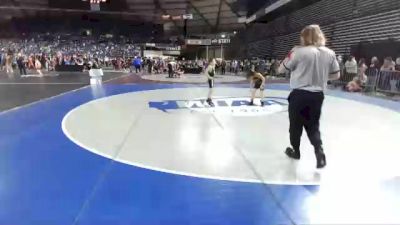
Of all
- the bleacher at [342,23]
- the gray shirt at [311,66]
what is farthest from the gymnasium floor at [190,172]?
the bleacher at [342,23]

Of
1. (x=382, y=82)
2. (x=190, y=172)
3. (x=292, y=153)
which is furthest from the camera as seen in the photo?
(x=382, y=82)

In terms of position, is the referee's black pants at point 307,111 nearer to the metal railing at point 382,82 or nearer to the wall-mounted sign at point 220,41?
the metal railing at point 382,82

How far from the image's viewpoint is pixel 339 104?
1018 cm

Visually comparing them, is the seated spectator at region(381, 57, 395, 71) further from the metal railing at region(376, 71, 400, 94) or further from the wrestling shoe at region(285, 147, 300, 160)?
the wrestling shoe at region(285, 147, 300, 160)

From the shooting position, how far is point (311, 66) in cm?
421

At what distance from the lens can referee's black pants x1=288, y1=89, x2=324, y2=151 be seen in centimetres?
423

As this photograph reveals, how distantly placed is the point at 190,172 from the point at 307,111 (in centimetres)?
144

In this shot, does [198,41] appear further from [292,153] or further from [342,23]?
[292,153]

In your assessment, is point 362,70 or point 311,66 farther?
point 362,70

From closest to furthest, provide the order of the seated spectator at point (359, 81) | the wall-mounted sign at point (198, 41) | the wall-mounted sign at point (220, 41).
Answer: the seated spectator at point (359, 81), the wall-mounted sign at point (220, 41), the wall-mounted sign at point (198, 41)

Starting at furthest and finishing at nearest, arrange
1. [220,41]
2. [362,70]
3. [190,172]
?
[220,41] → [362,70] → [190,172]

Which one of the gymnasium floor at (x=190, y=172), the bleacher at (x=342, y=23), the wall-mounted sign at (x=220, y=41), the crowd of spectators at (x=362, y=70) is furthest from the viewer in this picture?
the wall-mounted sign at (x=220, y=41)

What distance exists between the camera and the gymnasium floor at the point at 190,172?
10.1 feet

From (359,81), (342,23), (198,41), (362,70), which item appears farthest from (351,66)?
(198,41)
